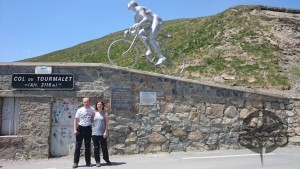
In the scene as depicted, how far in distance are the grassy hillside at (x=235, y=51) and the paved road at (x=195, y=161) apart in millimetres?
5850

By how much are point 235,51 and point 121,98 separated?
964cm

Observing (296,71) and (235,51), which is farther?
(235,51)

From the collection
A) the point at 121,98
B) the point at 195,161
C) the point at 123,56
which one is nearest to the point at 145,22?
the point at 121,98

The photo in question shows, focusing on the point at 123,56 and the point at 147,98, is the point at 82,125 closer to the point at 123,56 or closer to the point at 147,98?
the point at 147,98

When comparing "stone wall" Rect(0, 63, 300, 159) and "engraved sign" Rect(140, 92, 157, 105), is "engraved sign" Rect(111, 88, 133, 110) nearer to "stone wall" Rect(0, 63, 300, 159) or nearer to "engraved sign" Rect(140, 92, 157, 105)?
"stone wall" Rect(0, 63, 300, 159)

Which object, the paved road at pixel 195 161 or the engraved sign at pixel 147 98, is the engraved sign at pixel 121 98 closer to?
the engraved sign at pixel 147 98

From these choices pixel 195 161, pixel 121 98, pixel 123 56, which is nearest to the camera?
pixel 195 161

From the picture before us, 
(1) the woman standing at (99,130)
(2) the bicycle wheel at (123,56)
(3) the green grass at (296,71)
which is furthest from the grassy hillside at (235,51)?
(1) the woman standing at (99,130)

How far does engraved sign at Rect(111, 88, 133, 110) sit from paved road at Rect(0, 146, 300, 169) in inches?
57.6

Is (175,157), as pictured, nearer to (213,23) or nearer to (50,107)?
(50,107)

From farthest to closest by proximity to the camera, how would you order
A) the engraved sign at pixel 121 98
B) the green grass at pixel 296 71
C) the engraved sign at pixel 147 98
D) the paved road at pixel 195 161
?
the green grass at pixel 296 71
the engraved sign at pixel 147 98
the engraved sign at pixel 121 98
the paved road at pixel 195 161

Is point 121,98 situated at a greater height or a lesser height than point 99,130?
greater

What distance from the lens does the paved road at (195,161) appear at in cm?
875

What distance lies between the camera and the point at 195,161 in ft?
31.0
